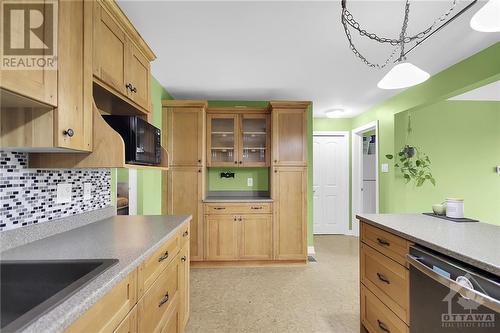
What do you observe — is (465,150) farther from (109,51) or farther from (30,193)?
(30,193)

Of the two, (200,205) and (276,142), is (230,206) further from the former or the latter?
(276,142)

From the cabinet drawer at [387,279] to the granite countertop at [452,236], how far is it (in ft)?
0.70

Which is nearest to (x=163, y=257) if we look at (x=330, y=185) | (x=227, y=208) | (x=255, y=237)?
(x=227, y=208)

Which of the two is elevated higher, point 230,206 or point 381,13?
point 381,13

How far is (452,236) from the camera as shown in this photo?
1310 millimetres

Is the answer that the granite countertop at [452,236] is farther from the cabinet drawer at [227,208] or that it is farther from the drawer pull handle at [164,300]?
the cabinet drawer at [227,208]

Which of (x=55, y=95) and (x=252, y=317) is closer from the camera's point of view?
(x=55, y=95)

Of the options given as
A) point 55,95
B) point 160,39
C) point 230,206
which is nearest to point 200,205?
point 230,206

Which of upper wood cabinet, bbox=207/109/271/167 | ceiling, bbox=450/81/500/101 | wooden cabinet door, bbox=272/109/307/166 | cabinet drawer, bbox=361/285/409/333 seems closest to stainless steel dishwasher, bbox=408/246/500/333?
cabinet drawer, bbox=361/285/409/333

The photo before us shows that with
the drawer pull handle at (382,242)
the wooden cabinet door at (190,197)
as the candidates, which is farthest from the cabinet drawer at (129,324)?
the wooden cabinet door at (190,197)

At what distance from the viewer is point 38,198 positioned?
1286 mm

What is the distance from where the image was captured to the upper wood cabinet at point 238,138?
3613 mm

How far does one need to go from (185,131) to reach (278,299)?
239 cm

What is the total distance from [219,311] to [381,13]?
280 cm
